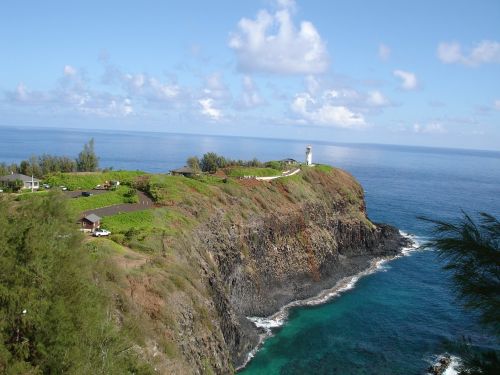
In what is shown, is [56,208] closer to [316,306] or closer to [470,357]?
[470,357]

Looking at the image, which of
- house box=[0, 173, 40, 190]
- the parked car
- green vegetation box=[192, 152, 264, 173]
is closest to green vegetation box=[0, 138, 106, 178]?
house box=[0, 173, 40, 190]

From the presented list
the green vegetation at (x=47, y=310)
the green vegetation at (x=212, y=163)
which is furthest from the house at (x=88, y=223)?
the green vegetation at (x=212, y=163)

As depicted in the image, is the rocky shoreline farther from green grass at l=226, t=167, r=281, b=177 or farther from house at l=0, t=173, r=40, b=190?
house at l=0, t=173, r=40, b=190

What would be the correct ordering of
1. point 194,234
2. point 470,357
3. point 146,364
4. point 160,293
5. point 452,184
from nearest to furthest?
point 470,357 < point 146,364 < point 160,293 < point 194,234 < point 452,184

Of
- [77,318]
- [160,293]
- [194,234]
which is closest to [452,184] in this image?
[194,234]

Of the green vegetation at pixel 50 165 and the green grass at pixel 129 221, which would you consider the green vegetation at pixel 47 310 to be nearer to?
the green grass at pixel 129 221
